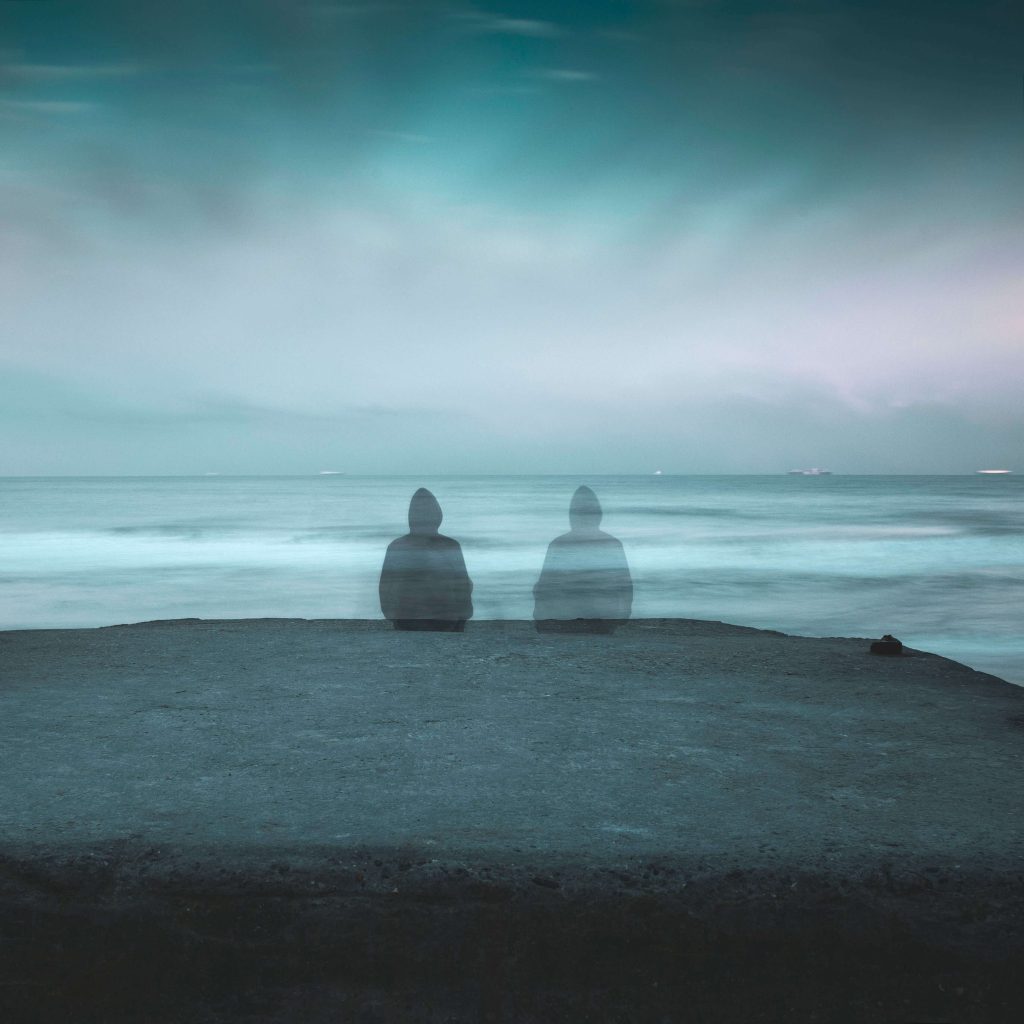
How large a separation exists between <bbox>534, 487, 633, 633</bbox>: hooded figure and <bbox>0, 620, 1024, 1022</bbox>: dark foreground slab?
5.60 ft

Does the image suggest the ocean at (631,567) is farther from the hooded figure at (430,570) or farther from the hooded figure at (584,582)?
the hooded figure at (430,570)

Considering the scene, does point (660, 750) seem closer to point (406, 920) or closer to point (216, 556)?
point (406, 920)

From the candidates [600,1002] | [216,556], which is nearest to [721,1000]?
[600,1002]

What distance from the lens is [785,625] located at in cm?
889

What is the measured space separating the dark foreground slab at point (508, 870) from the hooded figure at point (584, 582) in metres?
1.71

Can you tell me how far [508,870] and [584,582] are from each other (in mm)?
9905

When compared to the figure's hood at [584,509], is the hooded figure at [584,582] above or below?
below

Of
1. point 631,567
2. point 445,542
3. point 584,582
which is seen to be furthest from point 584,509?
point 631,567

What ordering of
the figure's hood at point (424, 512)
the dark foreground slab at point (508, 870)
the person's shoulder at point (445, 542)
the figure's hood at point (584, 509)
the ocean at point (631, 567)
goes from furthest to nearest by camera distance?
the ocean at point (631, 567)
the person's shoulder at point (445, 542)
the figure's hood at point (424, 512)
the figure's hood at point (584, 509)
the dark foreground slab at point (508, 870)

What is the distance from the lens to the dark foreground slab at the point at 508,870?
157cm

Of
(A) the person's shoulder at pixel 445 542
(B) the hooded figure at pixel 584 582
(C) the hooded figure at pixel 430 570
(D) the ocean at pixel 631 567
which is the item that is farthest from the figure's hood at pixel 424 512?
(D) the ocean at pixel 631 567

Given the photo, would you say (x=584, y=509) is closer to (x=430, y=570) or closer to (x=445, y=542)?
(x=445, y=542)

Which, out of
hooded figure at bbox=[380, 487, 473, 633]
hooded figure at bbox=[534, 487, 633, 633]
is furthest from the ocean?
hooded figure at bbox=[380, 487, 473, 633]

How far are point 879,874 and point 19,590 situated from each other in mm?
12345
